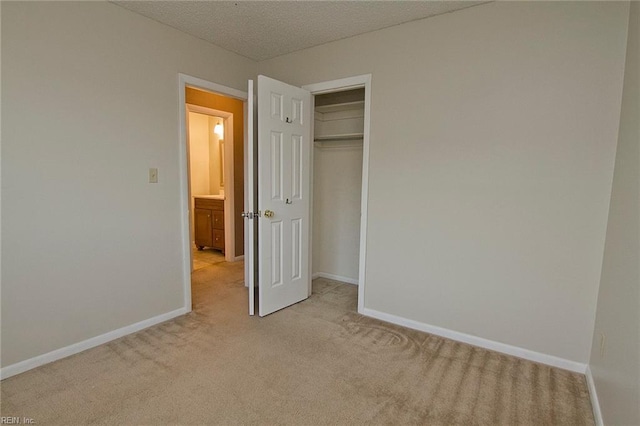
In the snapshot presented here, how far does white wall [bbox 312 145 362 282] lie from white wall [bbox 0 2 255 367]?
1.71 meters

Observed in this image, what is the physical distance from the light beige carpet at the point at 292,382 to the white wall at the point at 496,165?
1.27 ft

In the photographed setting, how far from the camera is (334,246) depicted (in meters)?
4.07

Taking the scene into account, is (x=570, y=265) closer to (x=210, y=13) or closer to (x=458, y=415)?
(x=458, y=415)

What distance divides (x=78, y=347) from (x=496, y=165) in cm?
321

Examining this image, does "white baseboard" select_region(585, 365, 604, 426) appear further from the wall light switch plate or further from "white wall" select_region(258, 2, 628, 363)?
the wall light switch plate

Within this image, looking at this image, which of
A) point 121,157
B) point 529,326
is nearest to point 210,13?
point 121,157

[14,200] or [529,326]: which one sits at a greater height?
[14,200]

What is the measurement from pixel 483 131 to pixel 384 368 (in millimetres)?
1781

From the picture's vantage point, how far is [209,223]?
5160 mm

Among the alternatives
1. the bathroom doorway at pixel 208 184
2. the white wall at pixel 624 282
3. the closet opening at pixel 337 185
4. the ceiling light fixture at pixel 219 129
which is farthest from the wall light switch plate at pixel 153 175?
the ceiling light fixture at pixel 219 129

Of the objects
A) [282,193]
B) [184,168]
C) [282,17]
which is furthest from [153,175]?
[282,17]

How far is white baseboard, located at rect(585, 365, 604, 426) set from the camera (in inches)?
67.1

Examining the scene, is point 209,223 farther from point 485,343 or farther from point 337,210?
point 485,343

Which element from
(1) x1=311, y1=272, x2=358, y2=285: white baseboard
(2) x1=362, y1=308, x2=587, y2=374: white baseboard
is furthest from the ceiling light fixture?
(2) x1=362, y1=308, x2=587, y2=374: white baseboard
